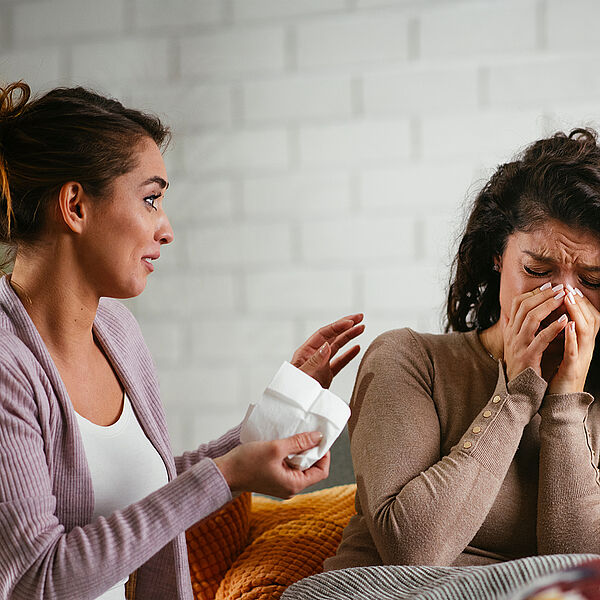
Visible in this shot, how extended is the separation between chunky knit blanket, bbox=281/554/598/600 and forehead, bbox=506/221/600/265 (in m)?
0.60

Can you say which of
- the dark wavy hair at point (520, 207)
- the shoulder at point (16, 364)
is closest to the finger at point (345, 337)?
the dark wavy hair at point (520, 207)

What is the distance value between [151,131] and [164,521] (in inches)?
26.8

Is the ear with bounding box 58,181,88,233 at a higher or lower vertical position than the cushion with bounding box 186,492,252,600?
higher

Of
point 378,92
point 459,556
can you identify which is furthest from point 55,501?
point 378,92

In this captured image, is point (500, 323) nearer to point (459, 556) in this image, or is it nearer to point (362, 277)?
point (459, 556)

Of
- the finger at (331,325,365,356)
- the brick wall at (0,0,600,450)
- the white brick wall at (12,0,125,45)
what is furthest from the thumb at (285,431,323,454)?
the white brick wall at (12,0,125,45)

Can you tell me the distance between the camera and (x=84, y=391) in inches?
53.6

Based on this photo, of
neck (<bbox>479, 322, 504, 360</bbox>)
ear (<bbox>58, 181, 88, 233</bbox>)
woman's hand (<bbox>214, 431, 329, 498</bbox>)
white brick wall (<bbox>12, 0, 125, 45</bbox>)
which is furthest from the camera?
white brick wall (<bbox>12, 0, 125, 45</bbox>)

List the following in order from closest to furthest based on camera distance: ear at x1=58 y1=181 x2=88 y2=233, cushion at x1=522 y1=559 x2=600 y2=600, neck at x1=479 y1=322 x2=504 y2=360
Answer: cushion at x1=522 y1=559 x2=600 y2=600 → ear at x1=58 y1=181 x2=88 y2=233 → neck at x1=479 y1=322 x2=504 y2=360

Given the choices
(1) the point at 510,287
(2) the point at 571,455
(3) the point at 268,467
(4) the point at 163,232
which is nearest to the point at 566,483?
(2) the point at 571,455

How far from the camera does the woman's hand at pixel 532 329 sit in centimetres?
144

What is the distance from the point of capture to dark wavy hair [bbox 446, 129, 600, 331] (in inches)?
58.8

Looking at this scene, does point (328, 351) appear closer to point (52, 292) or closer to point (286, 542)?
point (286, 542)

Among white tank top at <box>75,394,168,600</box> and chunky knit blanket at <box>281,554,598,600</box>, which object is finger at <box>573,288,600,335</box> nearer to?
chunky knit blanket at <box>281,554,598,600</box>
